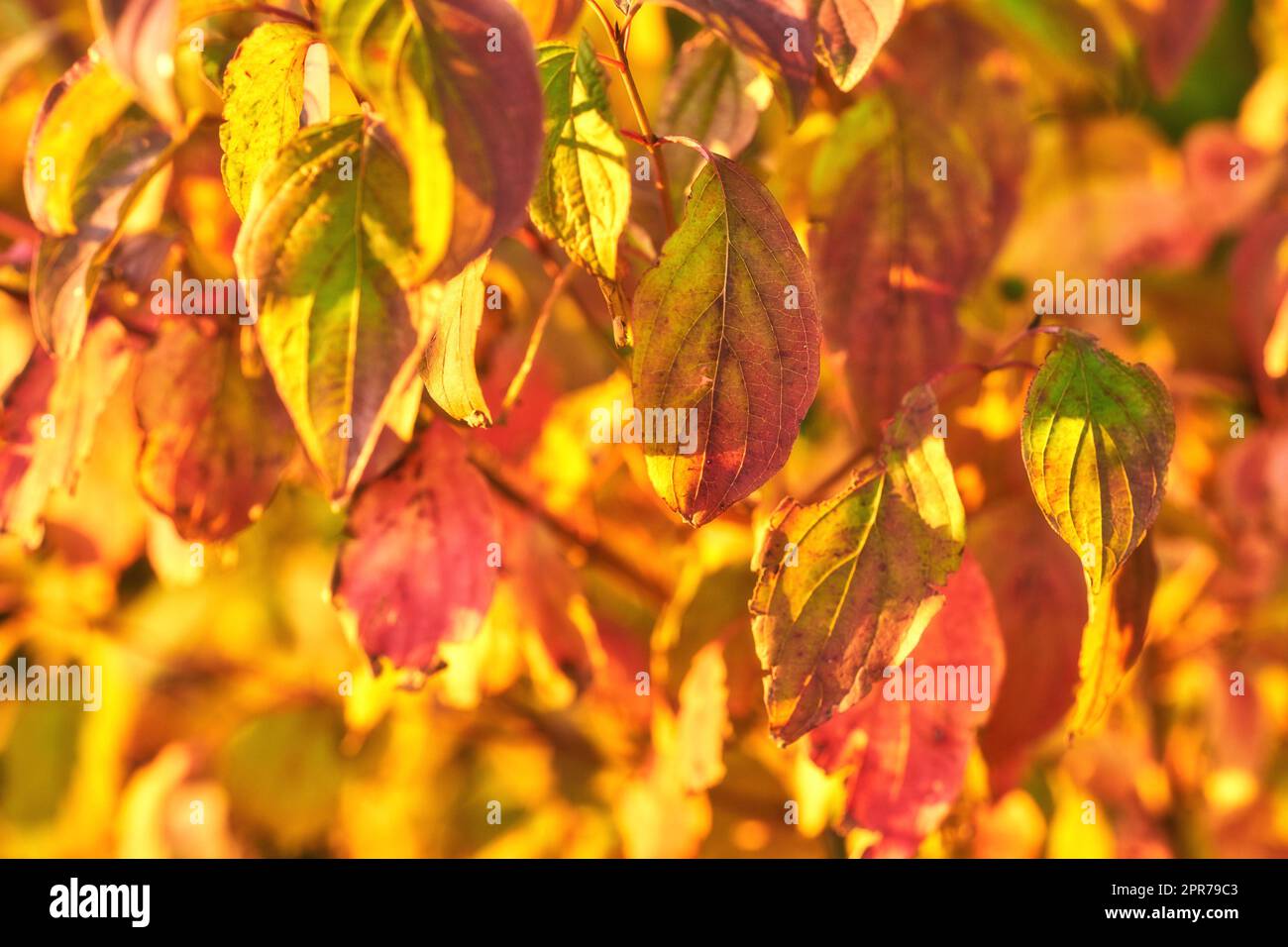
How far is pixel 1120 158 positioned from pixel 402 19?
90 cm

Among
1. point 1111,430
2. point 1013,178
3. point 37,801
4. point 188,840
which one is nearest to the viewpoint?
point 1111,430

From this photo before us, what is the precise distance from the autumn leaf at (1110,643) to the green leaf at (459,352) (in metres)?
0.33

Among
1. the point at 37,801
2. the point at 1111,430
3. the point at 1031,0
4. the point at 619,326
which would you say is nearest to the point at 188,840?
the point at 37,801

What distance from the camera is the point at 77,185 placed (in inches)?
23.5

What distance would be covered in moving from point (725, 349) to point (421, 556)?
242mm

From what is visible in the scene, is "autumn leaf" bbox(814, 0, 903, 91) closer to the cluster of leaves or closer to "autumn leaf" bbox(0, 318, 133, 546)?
the cluster of leaves

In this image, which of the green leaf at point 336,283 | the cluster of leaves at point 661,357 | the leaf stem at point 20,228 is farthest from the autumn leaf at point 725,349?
the leaf stem at point 20,228

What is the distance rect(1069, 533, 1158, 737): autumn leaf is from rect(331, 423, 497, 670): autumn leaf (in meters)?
0.33

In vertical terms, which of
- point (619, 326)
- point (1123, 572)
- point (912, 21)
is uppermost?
point (912, 21)

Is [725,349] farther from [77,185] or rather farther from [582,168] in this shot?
[77,185]

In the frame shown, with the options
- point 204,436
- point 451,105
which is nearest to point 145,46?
point 451,105

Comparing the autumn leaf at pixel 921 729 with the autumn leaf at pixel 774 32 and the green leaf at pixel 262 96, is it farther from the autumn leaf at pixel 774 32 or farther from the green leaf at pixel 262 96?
the green leaf at pixel 262 96
